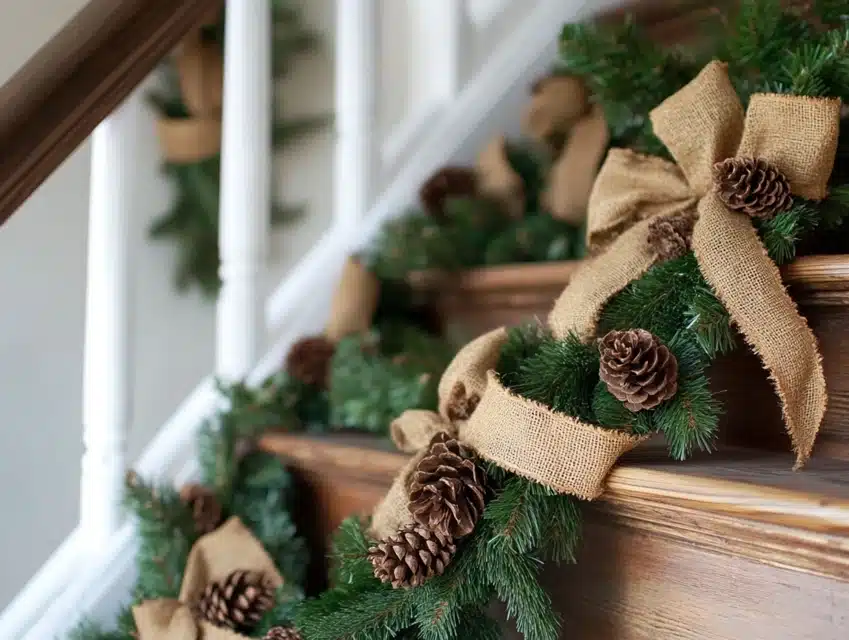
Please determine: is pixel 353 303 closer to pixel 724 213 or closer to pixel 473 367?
pixel 473 367

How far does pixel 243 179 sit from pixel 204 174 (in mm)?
649

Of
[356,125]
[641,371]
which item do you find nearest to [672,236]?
[641,371]

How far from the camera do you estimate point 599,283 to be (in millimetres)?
636

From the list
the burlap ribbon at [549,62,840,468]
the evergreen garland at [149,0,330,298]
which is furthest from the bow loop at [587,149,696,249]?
the evergreen garland at [149,0,330,298]

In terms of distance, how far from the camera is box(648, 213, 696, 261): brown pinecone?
2.04ft

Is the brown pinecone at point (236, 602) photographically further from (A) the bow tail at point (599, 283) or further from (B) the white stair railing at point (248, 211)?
(A) the bow tail at point (599, 283)

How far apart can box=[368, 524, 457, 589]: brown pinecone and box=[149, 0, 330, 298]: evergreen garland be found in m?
1.17

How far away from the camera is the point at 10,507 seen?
136 centimetres

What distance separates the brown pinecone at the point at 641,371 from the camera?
541 millimetres

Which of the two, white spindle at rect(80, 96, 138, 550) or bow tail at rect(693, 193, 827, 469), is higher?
white spindle at rect(80, 96, 138, 550)

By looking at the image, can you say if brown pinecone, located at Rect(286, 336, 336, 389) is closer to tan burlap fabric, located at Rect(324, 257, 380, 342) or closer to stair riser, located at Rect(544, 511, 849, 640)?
tan burlap fabric, located at Rect(324, 257, 380, 342)

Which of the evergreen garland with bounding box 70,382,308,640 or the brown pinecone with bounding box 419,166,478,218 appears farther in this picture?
the brown pinecone with bounding box 419,166,478,218

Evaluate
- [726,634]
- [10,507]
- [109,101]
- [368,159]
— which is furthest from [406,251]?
[10,507]

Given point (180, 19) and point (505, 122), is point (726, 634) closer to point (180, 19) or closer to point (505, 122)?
point (180, 19)
